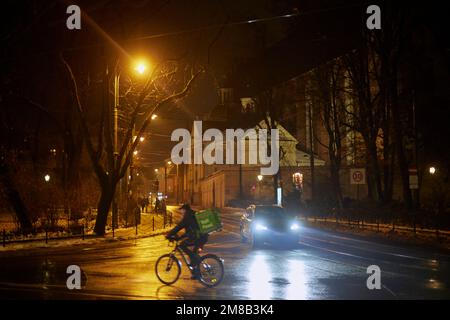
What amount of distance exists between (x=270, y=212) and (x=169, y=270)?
10.9 m

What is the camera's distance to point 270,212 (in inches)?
945

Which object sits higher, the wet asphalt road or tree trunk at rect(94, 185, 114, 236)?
tree trunk at rect(94, 185, 114, 236)

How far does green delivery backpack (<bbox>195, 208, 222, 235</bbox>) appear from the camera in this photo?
44.1ft

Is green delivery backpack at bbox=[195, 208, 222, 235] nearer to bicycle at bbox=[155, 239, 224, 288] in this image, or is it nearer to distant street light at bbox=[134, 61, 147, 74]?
bicycle at bbox=[155, 239, 224, 288]

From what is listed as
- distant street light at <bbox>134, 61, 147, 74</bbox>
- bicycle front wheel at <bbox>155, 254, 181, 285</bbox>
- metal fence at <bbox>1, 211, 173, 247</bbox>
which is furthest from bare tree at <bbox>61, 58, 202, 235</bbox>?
bicycle front wheel at <bbox>155, 254, 181, 285</bbox>

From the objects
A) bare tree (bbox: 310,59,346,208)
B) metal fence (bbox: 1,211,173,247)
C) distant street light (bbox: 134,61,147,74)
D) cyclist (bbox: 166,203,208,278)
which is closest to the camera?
cyclist (bbox: 166,203,208,278)

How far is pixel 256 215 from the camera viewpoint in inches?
934

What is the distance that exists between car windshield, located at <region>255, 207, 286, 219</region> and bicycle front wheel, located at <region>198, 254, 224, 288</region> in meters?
10.2

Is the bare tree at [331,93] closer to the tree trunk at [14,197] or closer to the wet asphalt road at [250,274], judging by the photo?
the wet asphalt road at [250,274]

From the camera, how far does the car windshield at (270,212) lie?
77.4 ft

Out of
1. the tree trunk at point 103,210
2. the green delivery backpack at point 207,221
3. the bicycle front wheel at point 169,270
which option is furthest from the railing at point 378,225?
the bicycle front wheel at point 169,270

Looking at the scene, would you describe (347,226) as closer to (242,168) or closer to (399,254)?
(399,254)

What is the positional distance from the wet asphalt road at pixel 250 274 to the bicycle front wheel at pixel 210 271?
0.82ft
